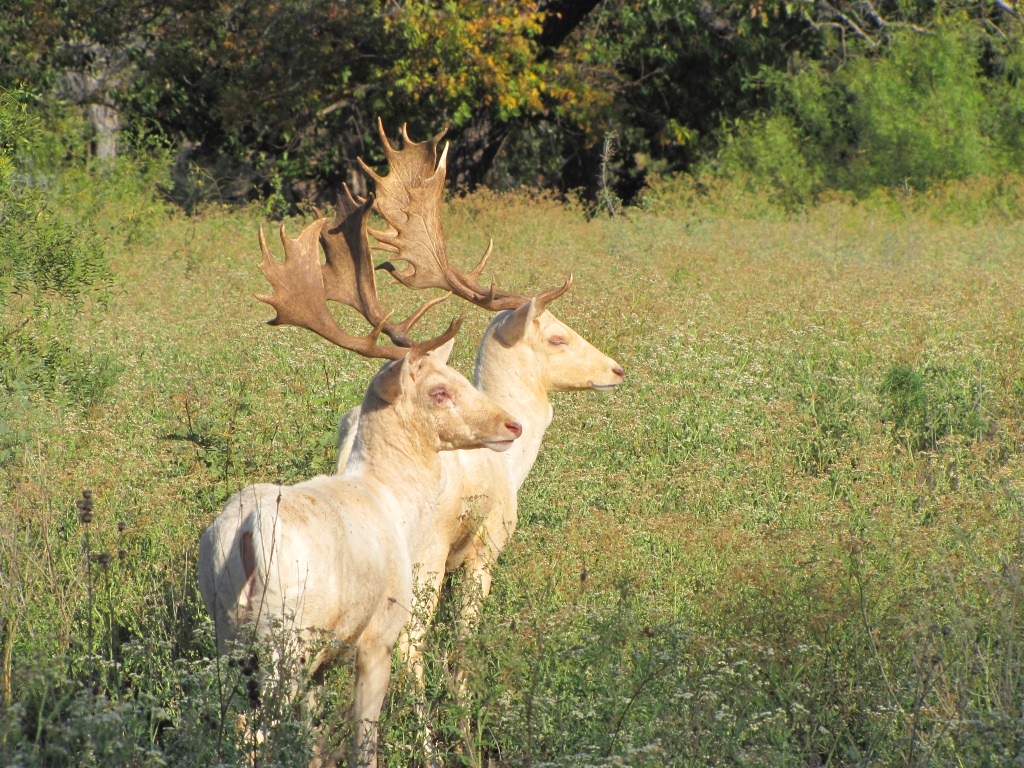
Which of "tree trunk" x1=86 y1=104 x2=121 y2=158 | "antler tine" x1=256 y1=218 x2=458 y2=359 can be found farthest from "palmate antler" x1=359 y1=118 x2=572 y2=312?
"tree trunk" x1=86 y1=104 x2=121 y2=158

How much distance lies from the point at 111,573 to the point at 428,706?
68.8 inches

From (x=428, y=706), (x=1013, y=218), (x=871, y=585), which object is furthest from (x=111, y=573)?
(x=1013, y=218)

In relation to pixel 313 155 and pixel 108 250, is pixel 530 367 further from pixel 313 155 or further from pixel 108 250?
pixel 313 155

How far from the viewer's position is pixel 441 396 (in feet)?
16.8

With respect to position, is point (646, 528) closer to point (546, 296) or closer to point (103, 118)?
point (546, 296)

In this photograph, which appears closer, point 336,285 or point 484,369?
point 336,285

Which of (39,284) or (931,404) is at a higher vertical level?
(39,284)

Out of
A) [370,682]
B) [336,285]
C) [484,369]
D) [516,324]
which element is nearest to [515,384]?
[484,369]

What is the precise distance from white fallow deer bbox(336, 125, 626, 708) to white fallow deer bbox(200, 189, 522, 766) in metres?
0.23

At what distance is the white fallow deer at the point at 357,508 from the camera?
163 inches

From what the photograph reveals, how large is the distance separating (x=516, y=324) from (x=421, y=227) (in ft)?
3.14

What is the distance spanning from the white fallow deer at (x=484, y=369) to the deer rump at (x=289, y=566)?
660 millimetres

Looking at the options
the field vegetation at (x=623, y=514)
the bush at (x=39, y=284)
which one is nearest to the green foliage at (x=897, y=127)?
the field vegetation at (x=623, y=514)

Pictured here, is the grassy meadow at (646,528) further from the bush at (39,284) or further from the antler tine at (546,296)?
the antler tine at (546,296)
